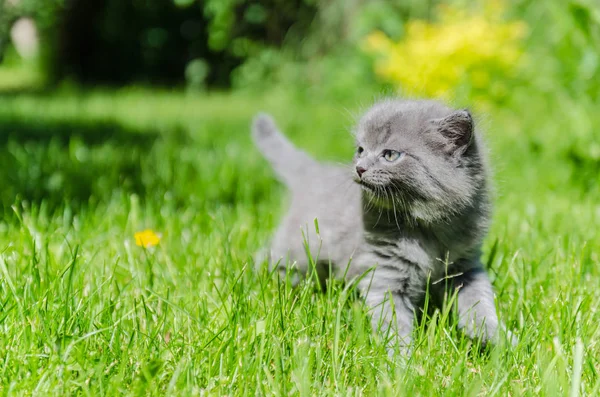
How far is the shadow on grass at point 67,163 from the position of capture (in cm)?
269

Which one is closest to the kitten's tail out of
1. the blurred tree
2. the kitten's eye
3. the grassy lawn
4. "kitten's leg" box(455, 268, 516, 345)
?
the grassy lawn

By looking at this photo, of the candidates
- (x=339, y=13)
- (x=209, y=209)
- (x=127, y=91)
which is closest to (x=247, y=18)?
(x=339, y=13)

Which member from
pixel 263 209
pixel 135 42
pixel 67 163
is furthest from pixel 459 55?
pixel 135 42

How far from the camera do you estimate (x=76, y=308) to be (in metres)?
1.44

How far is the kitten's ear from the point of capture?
1.56 meters

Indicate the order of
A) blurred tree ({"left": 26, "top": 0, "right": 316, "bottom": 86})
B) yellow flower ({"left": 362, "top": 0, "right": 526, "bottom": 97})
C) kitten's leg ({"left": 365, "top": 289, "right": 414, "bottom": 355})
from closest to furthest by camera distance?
kitten's leg ({"left": 365, "top": 289, "right": 414, "bottom": 355}) → yellow flower ({"left": 362, "top": 0, "right": 526, "bottom": 97}) → blurred tree ({"left": 26, "top": 0, "right": 316, "bottom": 86})

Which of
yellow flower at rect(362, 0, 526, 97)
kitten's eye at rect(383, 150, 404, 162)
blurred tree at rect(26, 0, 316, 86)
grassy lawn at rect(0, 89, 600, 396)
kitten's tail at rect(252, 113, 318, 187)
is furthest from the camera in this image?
blurred tree at rect(26, 0, 316, 86)

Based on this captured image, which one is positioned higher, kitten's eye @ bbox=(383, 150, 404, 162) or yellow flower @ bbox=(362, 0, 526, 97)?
yellow flower @ bbox=(362, 0, 526, 97)

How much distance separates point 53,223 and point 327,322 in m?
1.20

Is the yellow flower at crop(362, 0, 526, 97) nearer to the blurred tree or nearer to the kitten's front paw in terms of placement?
the kitten's front paw

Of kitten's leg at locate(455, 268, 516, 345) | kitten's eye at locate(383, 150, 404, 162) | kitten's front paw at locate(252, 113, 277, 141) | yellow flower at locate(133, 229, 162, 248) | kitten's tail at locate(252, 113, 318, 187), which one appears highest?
kitten's eye at locate(383, 150, 404, 162)

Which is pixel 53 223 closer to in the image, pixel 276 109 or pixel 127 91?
pixel 276 109

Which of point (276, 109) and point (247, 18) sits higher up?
point (247, 18)

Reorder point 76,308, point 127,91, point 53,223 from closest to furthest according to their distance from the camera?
point 76,308, point 53,223, point 127,91
